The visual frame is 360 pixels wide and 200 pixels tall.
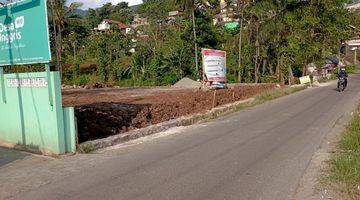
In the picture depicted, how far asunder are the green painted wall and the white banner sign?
50 millimetres

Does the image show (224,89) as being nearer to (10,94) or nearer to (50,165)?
(10,94)

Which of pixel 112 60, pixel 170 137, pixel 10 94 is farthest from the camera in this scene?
pixel 112 60

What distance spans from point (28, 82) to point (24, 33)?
1095 mm

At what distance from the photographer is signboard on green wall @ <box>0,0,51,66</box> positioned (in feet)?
33.2

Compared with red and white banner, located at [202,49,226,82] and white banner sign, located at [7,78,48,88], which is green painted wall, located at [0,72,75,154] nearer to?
white banner sign, located at [7,78,48,88]

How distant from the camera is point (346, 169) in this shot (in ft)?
25.2

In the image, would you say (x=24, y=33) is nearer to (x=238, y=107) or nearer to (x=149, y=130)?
(x=149, y=130)

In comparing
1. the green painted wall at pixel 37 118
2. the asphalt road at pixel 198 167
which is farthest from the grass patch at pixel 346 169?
the green painted wall at pixel 37 118

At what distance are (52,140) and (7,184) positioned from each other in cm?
248

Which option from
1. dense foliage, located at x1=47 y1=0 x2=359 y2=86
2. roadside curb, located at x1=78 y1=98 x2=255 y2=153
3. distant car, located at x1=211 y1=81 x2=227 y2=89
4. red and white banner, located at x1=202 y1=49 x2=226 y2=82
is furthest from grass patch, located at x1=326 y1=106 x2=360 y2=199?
dense foliage, located at x1=47 y1=0 x2=359 y2=86

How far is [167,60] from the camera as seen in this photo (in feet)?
156

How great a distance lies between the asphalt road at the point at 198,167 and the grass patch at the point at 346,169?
21.6 inches

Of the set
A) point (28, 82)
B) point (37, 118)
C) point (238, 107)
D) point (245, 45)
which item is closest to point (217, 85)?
point (238, 107)

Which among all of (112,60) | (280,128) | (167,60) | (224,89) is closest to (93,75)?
(112,60)
